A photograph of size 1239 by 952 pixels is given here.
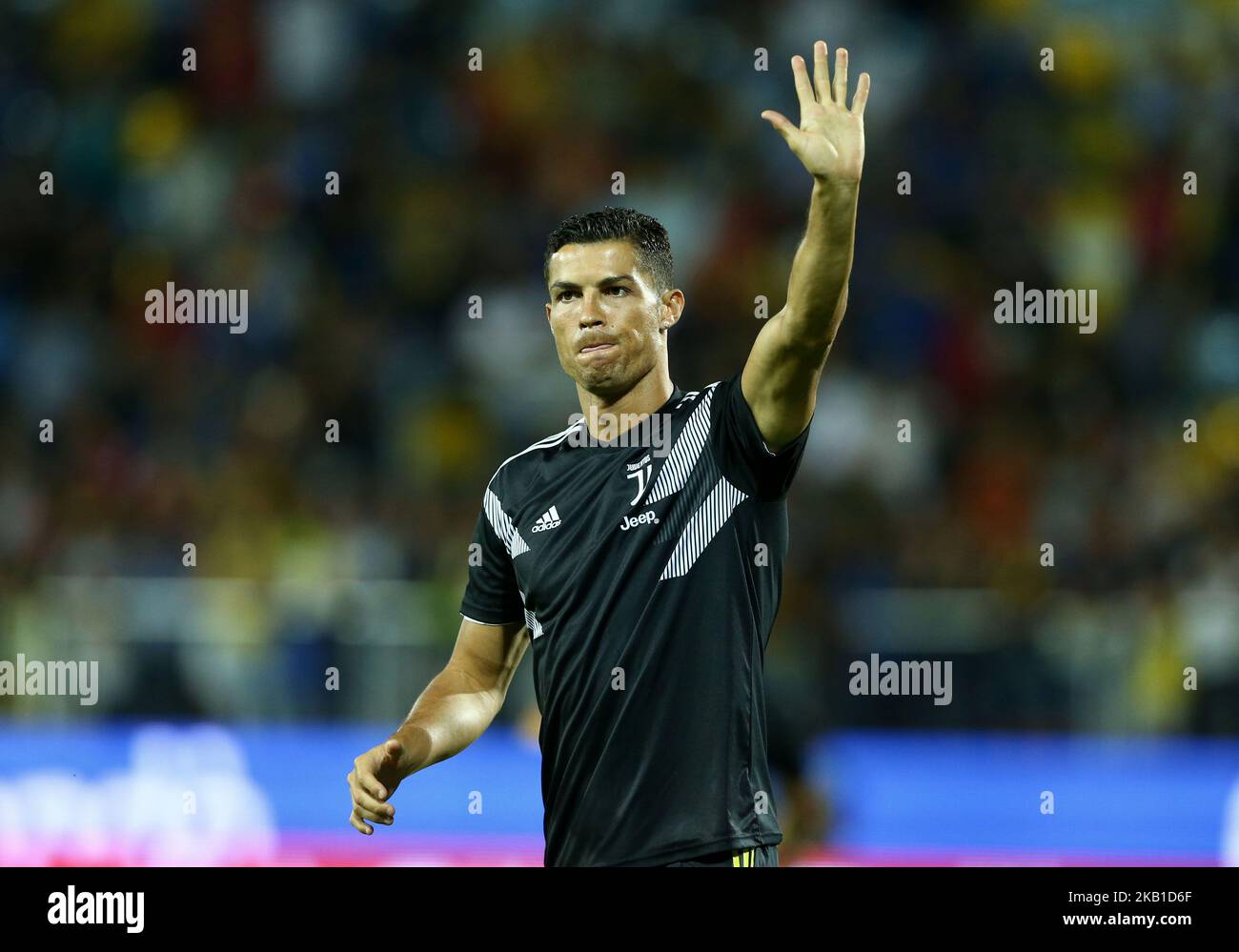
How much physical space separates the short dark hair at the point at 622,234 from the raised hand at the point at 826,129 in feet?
1.90

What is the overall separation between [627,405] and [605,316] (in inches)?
8.9

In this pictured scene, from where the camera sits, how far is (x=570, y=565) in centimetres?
372

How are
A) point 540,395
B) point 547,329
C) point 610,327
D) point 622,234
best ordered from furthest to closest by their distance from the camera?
point 547,329
point 540,395
point 622,234
point 610,327

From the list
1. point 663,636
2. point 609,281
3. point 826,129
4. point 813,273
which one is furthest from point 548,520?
point 826,129

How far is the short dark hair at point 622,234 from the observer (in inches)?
158

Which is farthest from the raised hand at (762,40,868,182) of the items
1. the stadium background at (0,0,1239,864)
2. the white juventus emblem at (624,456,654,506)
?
the stadium background at (0,0,1239,864)

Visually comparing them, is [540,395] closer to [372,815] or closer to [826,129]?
[826,129]

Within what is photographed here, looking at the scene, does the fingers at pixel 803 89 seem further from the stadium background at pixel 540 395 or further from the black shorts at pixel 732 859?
the stadium background at pixel 540 395

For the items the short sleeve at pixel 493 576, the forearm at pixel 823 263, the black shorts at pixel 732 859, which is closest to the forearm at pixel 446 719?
the short sleeve at pixel 493 576

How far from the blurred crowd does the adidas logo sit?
3.58m

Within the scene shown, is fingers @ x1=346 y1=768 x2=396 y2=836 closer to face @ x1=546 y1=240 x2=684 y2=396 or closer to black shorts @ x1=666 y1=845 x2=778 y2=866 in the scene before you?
black shorts @ x1=666 y1=845 x2=778 y2=866

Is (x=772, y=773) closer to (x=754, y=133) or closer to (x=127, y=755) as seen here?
(x=127, y=755)

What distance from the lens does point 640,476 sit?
12.3 ft
